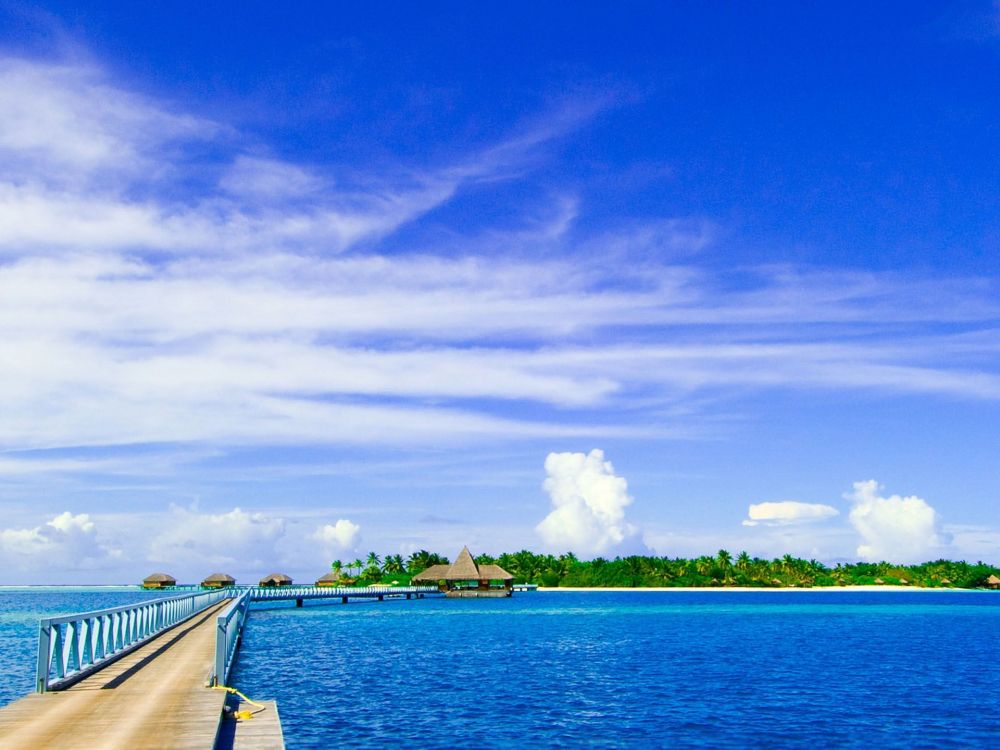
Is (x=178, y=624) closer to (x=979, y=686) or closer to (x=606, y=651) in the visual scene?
(x=606, y=651)

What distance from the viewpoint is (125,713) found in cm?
1516

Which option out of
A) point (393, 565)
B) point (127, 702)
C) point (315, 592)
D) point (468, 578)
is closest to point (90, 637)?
point (127, 702)

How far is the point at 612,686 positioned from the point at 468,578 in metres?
83.6

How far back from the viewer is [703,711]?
24.9 m

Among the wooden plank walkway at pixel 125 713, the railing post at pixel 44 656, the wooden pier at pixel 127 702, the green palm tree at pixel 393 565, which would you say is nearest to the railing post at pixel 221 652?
the wooden pier at pixel 127 702

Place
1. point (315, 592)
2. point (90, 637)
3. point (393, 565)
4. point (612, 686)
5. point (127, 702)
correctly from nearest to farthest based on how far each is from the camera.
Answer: point (127, 702) → point (90, 637) → point (612, 686) → point (315, 592) → point (393, 565)

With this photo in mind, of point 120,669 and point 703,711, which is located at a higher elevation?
point 120,669

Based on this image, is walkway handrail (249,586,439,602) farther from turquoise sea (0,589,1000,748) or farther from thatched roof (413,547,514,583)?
turquoise sea (0,589,1000,748)

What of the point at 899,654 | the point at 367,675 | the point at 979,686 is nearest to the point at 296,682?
the point at 367,675

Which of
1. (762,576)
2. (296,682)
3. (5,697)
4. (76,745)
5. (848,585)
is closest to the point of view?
(76,745)

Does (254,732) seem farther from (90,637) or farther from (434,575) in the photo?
(434,575)

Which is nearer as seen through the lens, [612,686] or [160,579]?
[612,686]

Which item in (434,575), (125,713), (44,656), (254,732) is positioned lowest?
(254,732)

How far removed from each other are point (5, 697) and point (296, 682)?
8.74 meters
